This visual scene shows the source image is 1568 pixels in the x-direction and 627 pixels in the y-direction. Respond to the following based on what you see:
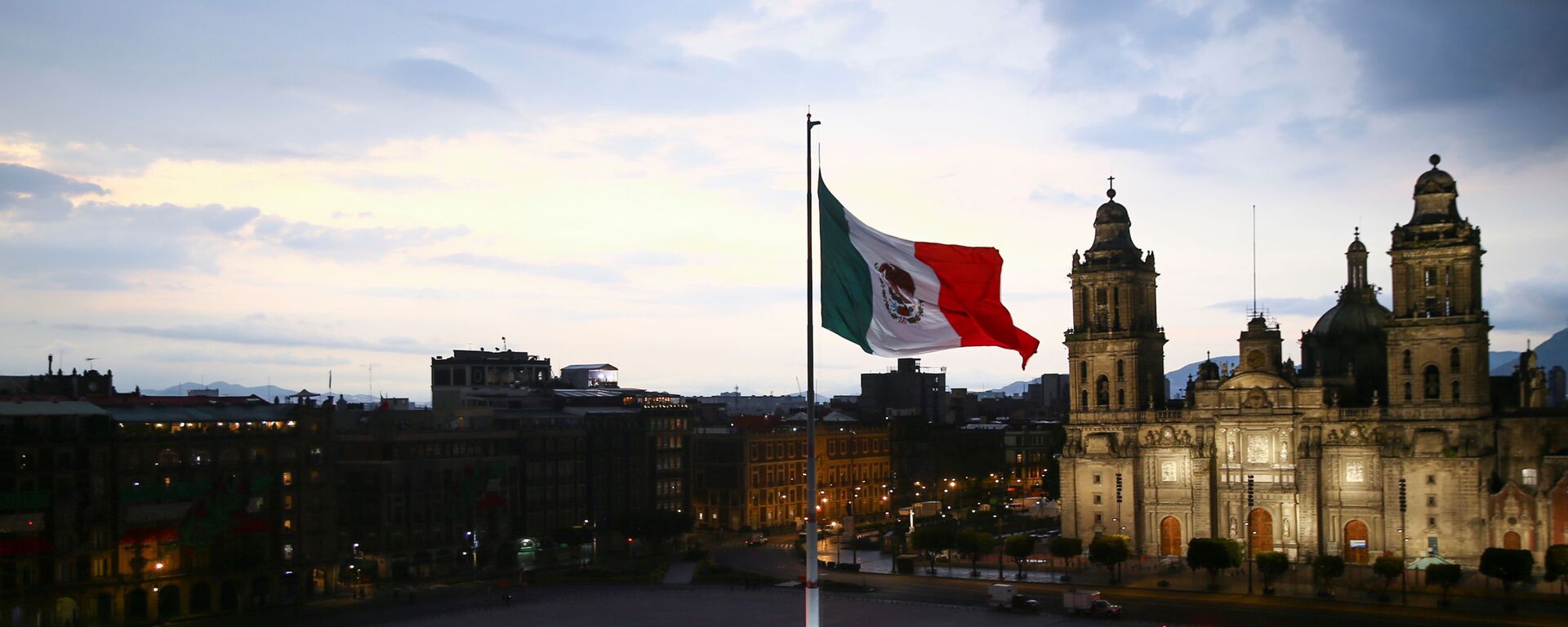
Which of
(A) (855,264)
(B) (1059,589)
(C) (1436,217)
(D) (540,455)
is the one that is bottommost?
(B) (1059,589)

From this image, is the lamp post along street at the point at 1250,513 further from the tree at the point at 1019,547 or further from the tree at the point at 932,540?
the tree at the point at 932,540

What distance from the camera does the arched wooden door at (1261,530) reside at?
119750 mm

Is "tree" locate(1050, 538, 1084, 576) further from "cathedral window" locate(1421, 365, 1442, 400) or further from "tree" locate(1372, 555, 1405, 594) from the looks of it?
"cathedral window" locate(1421, 365, 1442, 400)

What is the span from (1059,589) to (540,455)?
4781cm

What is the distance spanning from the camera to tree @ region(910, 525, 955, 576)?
115m

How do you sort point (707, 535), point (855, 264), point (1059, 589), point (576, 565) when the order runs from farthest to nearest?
point (707, 535) < point (576, 565) < point (1059, 589) < point (855, 264)

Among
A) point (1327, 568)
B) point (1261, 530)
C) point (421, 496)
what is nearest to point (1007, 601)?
point (1327, 568)

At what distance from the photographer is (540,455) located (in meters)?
128

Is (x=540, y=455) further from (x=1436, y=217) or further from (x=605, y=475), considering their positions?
(x=1436, y=217)

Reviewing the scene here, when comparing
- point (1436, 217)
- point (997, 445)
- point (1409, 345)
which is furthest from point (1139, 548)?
point (997, 445)

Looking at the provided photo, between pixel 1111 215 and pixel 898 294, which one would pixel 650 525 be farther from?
pixel 898 294

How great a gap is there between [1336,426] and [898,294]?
92.1m

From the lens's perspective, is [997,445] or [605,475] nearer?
[605,475]

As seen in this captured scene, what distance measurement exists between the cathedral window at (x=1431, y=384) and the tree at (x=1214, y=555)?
21.8m
